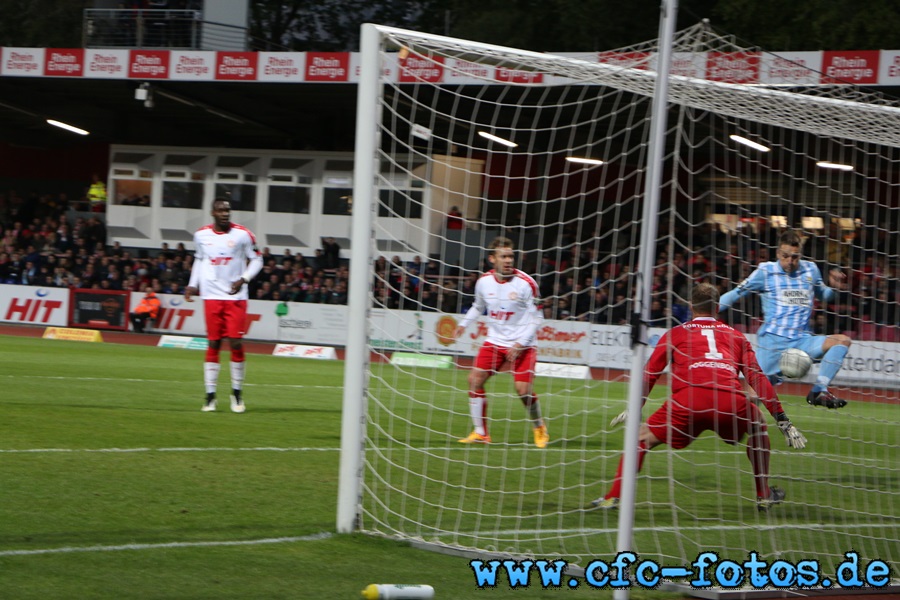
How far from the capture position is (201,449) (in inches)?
350

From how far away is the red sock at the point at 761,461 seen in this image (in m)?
7.16

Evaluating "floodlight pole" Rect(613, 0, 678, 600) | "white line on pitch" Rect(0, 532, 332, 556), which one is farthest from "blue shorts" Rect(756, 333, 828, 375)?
"white line on pitch" Rect(0, 532, 332, 556)

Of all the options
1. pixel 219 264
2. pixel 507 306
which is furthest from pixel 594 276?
pixel 219 264

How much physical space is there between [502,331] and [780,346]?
2.78 meters

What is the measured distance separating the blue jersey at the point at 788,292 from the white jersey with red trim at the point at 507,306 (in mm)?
2335

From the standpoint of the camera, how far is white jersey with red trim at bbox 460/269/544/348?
10.6 m

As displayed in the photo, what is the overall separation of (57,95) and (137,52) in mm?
5804

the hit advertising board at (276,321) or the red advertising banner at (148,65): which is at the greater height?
the red advertising banner at (148,65)

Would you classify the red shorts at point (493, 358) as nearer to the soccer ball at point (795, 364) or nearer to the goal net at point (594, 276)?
the goal net at point (594, 276)

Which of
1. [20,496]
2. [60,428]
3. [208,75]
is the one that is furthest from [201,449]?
[208,75]

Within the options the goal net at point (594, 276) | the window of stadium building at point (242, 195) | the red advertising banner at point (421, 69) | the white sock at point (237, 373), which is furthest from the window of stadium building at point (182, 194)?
the red advertising banner at point (421, 69)

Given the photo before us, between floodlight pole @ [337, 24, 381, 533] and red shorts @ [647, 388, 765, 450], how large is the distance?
1921 millimetres

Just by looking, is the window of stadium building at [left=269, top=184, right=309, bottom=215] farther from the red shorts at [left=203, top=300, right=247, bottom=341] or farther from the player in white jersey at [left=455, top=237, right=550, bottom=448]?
the player in white jersey at [left=455, top=237, right=550, bottom=448]

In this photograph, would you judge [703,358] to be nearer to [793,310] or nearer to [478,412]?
[793,310]
